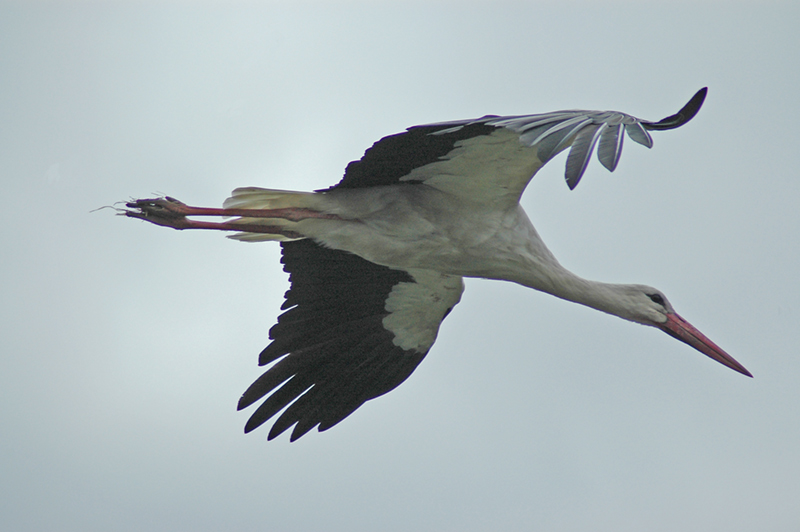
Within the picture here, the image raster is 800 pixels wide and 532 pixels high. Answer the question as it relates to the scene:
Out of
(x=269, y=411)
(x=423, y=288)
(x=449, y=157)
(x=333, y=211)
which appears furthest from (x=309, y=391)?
(x=449, y=157)

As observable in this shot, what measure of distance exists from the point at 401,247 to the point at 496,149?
914 millimetres

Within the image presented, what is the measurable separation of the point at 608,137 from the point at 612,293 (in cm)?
220

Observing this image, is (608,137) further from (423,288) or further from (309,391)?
(309,391)

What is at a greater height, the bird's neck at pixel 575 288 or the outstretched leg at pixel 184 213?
the outstretched leg at pixel 184 213

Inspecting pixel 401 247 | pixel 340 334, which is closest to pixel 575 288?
pixel 401 247

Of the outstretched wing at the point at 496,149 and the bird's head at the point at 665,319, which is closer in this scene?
the outstretched wing at the point at 496,149

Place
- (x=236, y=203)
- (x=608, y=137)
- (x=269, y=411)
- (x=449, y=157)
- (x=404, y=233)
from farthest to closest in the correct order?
(x=269, y=411)
(x=236, y=203)
(x=404, y=233)
(x=449, y=157)
(x=608, y=137)

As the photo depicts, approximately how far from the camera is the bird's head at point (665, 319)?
5.82 meters

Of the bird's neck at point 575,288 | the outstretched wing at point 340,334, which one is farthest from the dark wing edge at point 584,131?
the outstretched wing at point 340,334

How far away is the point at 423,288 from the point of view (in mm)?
6355

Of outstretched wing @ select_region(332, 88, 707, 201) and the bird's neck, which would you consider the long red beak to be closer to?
the bird's neck

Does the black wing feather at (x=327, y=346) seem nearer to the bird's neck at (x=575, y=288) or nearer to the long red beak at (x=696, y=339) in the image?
the bird's neck at (x=575, y=288)

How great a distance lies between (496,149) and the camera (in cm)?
489

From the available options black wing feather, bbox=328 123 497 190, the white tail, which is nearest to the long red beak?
black wing feather, bbox=328 123 497 190
